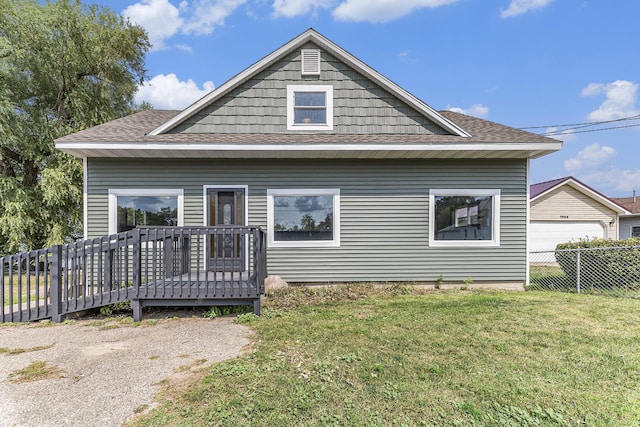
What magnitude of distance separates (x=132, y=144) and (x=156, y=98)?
Answer: 1194 cm

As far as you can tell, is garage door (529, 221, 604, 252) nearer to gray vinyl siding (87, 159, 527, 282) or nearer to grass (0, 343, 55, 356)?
gray vinyl siding (87, 159, 527, 282)

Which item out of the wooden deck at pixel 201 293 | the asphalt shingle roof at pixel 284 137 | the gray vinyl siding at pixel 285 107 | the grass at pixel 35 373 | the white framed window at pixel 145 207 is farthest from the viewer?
the gray vinyl siding at pixel 285 107

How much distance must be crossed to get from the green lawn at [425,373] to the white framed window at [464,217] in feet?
7.65

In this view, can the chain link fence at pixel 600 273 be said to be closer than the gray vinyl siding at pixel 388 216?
No

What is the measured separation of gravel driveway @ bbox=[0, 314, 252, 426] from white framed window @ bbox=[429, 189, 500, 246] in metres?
4.91

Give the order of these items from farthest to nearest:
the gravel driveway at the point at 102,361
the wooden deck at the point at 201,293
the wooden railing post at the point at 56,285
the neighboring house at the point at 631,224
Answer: the neighboring house at the point at 631,224
the wooden deck at the point at 201,293
the wooden railing post at the point at 56,285
the gravel driveway at the point at 102,361

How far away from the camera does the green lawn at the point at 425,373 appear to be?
2.33 metres

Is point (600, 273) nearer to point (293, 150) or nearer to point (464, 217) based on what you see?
point (464, 217)

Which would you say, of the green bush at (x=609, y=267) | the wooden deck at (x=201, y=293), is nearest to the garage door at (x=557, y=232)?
the green bush at (x=609, y=267)

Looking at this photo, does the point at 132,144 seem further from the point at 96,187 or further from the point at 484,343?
the point at 484,343

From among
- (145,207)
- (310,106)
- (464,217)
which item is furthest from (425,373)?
(145,207)

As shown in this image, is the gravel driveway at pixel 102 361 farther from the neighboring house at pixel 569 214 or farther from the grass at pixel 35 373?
the neighboring house at pixel 569 214

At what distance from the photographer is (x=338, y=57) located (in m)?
7.29

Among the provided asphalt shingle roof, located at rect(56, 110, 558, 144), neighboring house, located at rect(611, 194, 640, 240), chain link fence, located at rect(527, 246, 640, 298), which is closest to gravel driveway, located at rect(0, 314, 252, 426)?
asphalt shingle roof, located at rect(56, 110, 558, 144)
